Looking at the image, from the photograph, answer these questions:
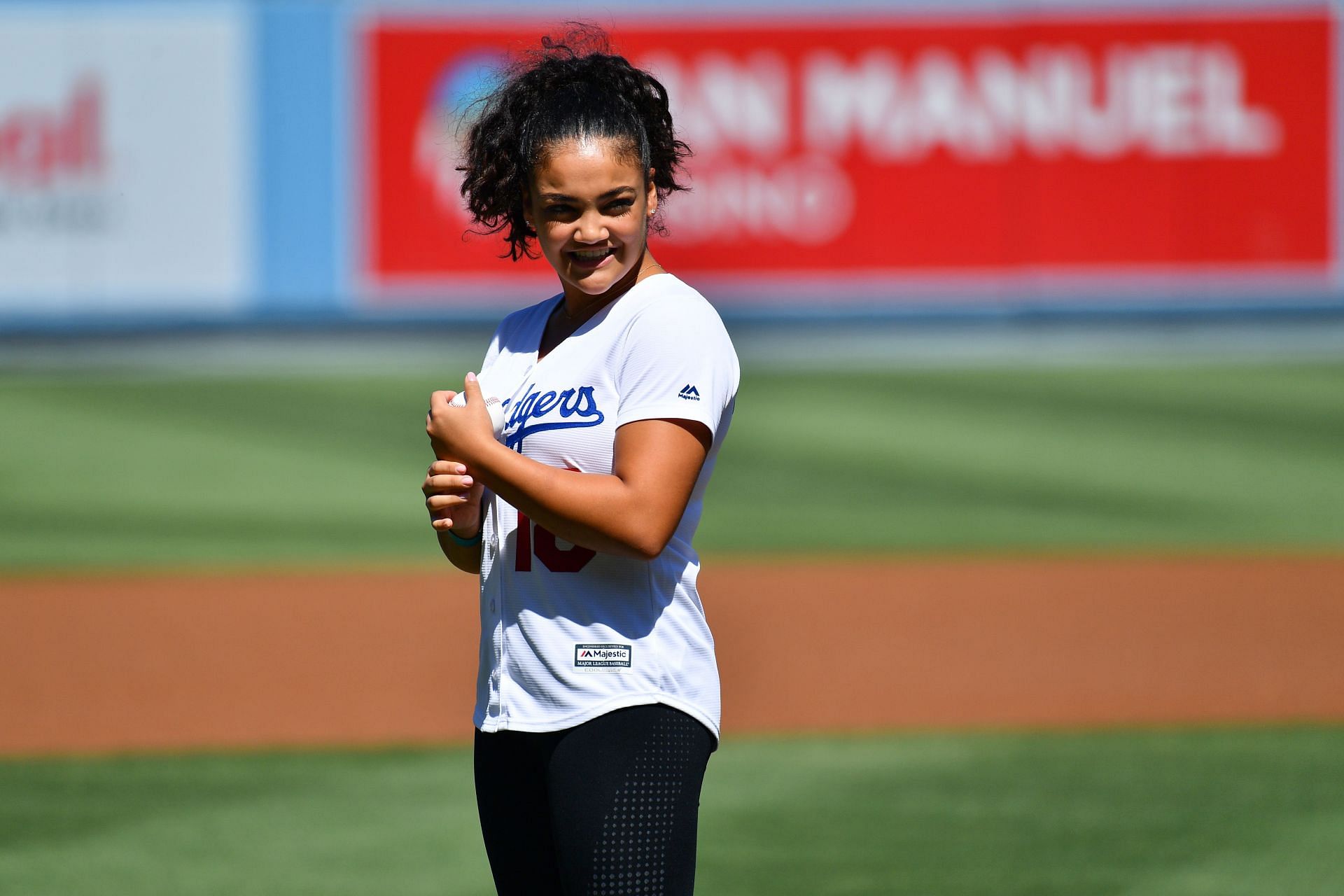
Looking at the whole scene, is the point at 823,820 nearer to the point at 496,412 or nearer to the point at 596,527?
the point at 496,412

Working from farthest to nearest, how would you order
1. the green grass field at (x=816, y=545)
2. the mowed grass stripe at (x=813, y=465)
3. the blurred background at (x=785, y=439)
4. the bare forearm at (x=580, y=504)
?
the mowed grass stripe at (x=813, y=465), the blurred background at (x=785, y=439), the green grass field at (x=816, y=545), the bare forearm at (x=580, y=504)

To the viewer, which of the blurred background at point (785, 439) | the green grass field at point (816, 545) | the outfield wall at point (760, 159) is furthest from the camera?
the outfield wall at point (760, 159)

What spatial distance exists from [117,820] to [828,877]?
236 centimetres

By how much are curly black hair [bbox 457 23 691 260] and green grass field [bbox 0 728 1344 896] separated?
262 centimetres

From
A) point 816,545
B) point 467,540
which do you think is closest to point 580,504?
point 467,540

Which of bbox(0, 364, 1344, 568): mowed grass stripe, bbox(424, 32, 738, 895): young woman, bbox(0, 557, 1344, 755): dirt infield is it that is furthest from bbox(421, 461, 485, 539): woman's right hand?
bbox(0, 364, 1344, 568): mowed grass stripe

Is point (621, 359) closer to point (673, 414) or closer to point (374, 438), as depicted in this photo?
point (673, 414)

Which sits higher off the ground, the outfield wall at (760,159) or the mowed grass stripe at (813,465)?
the outfield wall at (760,159)

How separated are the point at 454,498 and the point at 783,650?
205 inches

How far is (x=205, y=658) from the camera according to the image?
755 centimetres

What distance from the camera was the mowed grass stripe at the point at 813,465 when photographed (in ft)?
34.1

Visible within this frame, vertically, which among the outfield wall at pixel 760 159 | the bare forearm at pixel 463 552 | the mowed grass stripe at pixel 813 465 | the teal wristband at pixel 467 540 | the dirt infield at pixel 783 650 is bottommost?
the dirt infield at pixel 783 650

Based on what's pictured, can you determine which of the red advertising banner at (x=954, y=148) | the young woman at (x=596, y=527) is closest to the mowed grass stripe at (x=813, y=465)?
the red advertising banner at (x=954, y=148)

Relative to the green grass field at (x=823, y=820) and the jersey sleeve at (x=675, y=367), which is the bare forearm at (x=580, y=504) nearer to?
the jersey sleeve at (x=675, y=367)
